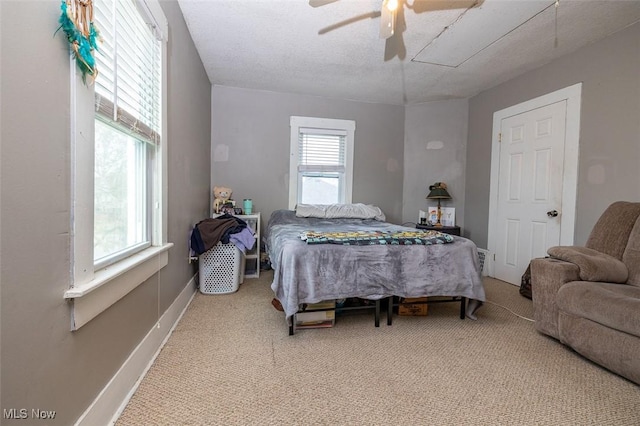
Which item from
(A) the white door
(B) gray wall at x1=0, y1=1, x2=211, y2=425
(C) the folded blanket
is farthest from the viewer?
(A) the white door

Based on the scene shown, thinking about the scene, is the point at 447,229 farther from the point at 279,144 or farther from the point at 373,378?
the point at 373,378

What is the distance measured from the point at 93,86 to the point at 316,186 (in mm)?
3162

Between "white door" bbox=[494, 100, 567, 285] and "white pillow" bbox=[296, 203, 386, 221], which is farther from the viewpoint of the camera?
"white pillow" bbox=[296, 203, 386, 221]

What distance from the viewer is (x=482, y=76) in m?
3.34

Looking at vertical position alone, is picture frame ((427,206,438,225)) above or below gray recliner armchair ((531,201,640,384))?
above

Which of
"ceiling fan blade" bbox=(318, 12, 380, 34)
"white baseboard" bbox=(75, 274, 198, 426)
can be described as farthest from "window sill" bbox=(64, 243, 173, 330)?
"ceiling fan blade" bbox=(318, 12, 380, 34)

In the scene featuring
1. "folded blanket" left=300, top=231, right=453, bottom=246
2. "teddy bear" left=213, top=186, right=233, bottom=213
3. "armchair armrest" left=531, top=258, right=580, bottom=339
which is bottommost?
"armchair armrest" left=531, top=258, right=580, bottom=339

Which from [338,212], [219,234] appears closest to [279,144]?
[338,212]

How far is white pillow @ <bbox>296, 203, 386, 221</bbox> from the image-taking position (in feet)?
11.3

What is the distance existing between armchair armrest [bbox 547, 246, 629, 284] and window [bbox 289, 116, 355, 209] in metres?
2.65

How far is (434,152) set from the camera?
4219 mm

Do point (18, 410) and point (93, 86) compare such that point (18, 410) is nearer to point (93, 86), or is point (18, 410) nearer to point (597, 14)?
point (93, 86)

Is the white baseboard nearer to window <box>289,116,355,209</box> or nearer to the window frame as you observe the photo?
the window frame

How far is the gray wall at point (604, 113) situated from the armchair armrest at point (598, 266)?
0.83 meters
